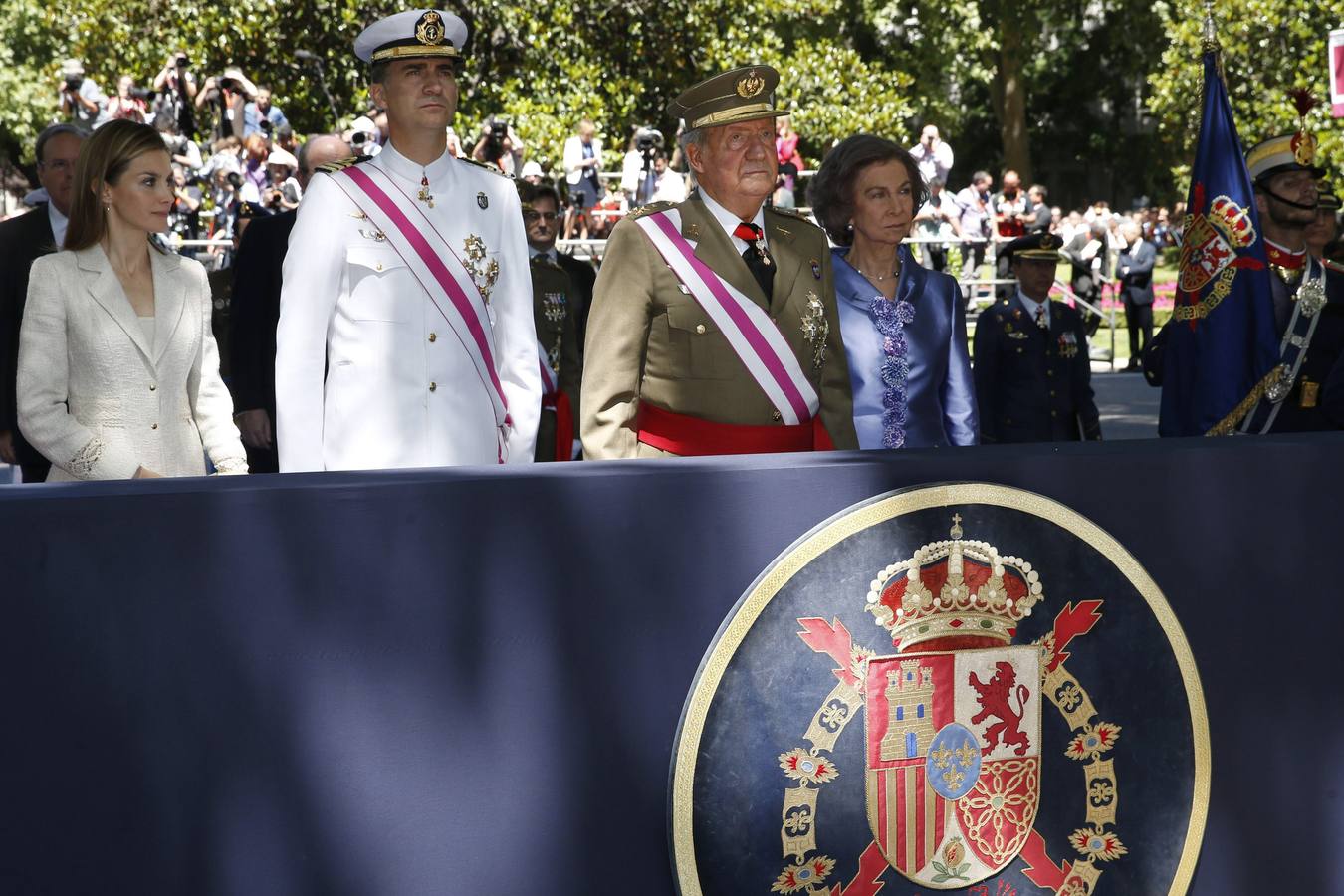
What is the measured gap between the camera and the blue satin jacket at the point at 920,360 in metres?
4.70

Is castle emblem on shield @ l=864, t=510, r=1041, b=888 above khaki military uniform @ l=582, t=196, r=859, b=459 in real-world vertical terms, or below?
below

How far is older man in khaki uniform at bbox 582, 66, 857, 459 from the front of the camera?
13.3 feet

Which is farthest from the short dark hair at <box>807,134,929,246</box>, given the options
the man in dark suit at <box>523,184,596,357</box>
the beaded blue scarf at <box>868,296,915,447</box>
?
the man in dark suit at <box>523,184,596,357</box>

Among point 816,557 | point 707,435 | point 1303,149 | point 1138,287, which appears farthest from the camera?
point 1138,287

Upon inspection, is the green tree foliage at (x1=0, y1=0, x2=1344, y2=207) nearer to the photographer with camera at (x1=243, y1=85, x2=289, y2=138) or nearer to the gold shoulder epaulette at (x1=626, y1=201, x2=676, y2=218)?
the photographer with camera at (x1=243, y1=85, x2=289, y2=138)

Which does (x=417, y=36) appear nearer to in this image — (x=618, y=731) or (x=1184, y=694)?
(x=618, y=731)

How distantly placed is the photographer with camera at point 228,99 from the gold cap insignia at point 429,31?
16.1 metres

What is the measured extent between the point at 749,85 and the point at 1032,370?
3.37 metres

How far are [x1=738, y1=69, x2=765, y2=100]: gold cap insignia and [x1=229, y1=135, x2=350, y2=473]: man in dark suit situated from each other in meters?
2.05

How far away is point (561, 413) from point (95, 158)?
194 cm

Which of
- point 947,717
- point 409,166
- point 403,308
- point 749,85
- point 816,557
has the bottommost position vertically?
point 947,717

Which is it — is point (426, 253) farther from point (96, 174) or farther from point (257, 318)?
point (257, 318)

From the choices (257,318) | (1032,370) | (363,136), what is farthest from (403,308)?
(363,136)

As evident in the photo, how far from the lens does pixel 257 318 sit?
5.86m
